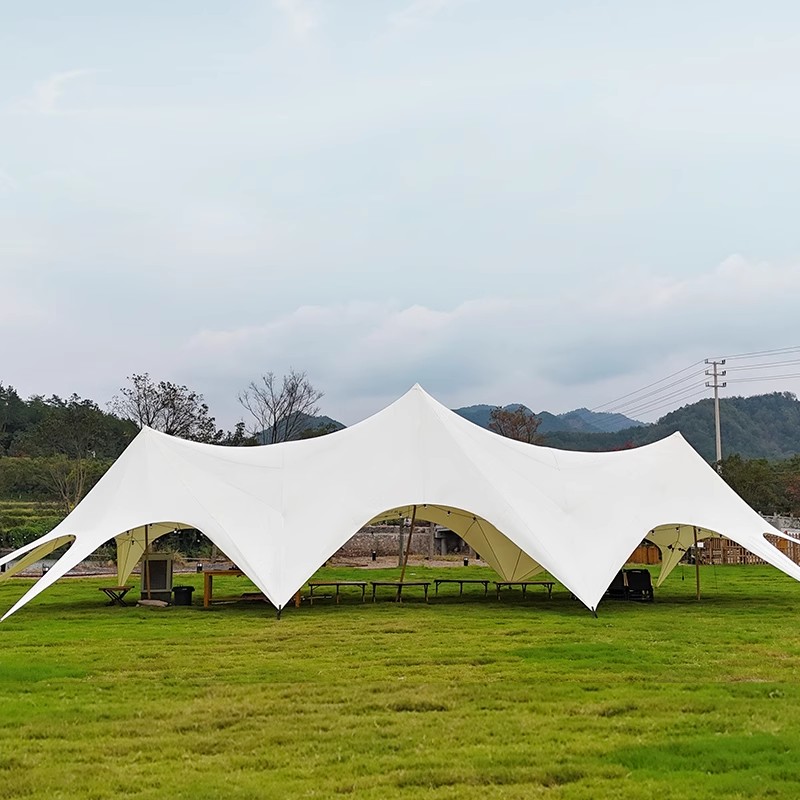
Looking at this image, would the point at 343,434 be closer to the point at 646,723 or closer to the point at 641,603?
the point at 641,603

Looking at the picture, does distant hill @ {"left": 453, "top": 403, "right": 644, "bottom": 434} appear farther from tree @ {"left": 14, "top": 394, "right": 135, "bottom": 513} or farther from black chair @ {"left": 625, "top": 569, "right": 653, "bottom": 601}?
black chair @ {"left": 625, "top": 569, "right": 653, "bottom": 601}

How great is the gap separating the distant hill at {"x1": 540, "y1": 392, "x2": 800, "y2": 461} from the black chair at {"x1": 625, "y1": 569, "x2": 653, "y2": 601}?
169 ft

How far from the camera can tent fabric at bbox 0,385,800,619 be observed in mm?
13391

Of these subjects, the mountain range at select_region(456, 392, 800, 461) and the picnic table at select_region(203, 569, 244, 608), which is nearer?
the picnic table at select_region(203, 569, 244, 608)

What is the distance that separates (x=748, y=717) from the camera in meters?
6.62

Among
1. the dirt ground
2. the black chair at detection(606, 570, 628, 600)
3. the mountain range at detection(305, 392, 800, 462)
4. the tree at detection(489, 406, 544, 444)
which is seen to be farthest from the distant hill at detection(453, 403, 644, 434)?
the black chair at detection(606, 570, 628, 600)

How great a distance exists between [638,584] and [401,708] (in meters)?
9.42

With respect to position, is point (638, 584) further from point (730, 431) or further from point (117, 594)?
point (730, 431)

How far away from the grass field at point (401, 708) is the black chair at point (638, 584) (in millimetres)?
2827

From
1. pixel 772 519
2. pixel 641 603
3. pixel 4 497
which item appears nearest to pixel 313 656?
pixel 641 603

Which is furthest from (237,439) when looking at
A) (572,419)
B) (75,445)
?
(572,419)

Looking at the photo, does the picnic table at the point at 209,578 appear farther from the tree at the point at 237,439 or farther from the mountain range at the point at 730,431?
the mountain range at the point at 730,431

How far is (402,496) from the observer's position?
1422cm

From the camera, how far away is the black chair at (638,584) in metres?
15.7
